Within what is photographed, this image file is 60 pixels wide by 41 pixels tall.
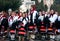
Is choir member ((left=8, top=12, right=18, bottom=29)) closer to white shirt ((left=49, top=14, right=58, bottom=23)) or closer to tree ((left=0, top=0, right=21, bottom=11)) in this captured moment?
white shirt ((left=49, top=14, right=58, bottom=23))

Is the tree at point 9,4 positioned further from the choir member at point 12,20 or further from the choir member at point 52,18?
the choir member at point 52,18

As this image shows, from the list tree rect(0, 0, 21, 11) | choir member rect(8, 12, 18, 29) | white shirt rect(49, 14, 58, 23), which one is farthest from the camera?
tree rect(0, 0, 21, 11)

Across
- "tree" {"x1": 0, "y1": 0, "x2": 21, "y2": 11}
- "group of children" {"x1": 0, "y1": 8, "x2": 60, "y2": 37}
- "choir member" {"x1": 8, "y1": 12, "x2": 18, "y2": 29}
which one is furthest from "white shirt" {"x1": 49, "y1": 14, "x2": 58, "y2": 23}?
"tree" {"x1": 0, "y1": 0, "x2": 21, "y2": 11}

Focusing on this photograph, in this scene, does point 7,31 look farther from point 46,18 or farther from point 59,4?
point 59,4

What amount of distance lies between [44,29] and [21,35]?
1.62m

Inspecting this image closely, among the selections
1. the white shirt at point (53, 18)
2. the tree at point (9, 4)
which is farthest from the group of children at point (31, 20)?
the tree at point (9, 4)

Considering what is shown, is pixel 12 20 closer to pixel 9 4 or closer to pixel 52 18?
pixel 52 18

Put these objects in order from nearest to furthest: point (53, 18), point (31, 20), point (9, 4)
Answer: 1. point (53, 18)
2. point (31, 20)
3. point (9, 4)

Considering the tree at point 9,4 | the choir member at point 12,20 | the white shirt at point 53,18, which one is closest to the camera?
the white shirt at point 53,18

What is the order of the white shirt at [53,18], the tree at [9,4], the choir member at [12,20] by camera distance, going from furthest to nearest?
the tree at [9,4] → the choir member at [12,20] → the white shirt at [53,18]

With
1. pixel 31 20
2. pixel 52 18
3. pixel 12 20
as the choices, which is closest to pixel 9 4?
pixel 12 20

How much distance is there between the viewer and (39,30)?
18188mm

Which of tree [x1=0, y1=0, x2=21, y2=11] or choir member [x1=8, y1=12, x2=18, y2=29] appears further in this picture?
tree [x1=0, y1=0, x2=21, y2=11]

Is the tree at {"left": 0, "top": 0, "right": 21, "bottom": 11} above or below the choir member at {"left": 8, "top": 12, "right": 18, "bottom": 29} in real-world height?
above
